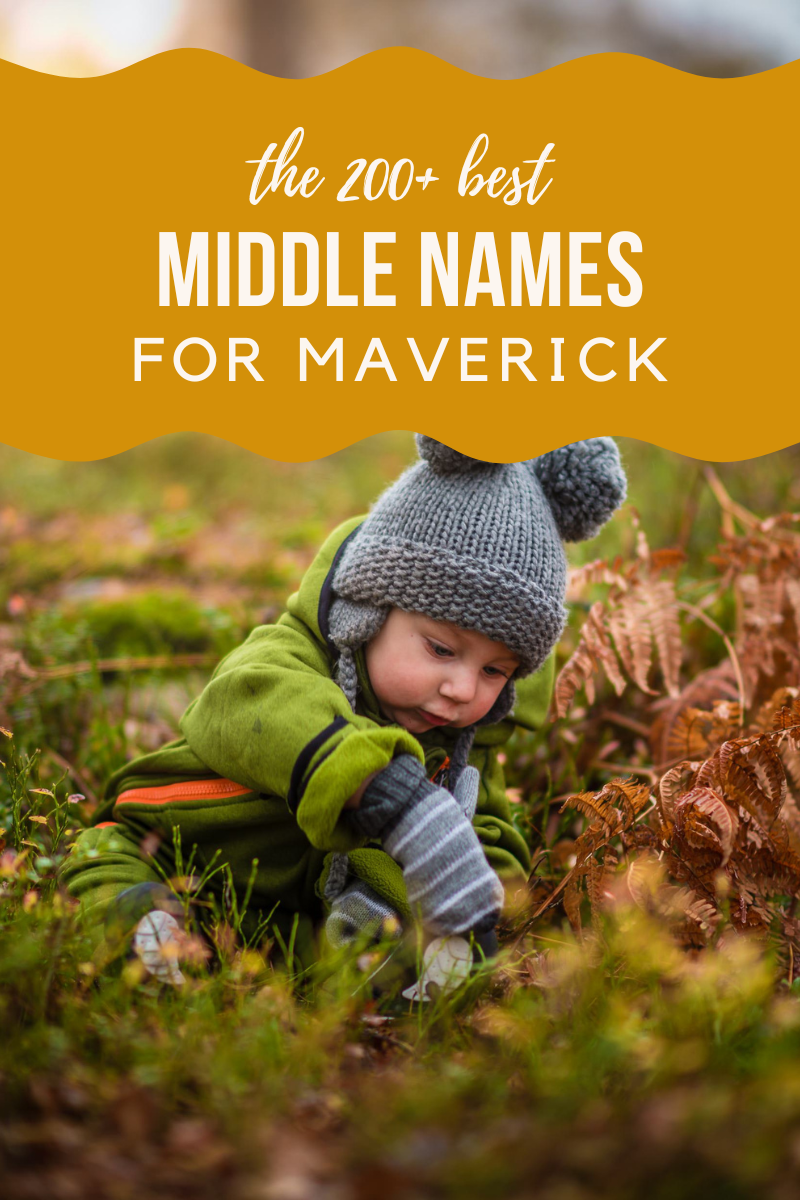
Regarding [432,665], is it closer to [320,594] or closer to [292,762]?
[320,594]

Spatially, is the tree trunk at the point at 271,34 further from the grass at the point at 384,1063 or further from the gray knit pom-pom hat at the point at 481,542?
the gray knit pom-pom hat at the point at 481,542

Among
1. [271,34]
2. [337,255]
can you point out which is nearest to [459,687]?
[337,255]

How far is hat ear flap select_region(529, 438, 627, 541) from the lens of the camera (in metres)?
2.63

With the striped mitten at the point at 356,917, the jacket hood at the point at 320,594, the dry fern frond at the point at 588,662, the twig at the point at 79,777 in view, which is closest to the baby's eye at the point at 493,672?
the dry fern frond at the point at 588,662

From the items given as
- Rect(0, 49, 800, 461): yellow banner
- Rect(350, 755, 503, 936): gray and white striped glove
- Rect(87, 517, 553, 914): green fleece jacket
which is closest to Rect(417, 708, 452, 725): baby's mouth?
Rect(87, 517, 553, 914): green fleece jacket

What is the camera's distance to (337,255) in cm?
277

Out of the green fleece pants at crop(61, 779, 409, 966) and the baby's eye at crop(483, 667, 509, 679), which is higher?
the baby's eye at crop(483, 667, 509, 679)

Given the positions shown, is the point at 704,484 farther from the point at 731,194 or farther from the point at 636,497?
the point at 731,194

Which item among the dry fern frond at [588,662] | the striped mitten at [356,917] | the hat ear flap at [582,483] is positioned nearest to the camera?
the striped mitten at [356,917]

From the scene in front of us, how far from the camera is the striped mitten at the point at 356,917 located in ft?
7.86

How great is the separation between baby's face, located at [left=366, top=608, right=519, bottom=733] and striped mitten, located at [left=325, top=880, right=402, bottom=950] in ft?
1.70

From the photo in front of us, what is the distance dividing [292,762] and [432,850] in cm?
39

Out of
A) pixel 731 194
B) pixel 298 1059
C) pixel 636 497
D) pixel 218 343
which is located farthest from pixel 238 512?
pixel 298 1059

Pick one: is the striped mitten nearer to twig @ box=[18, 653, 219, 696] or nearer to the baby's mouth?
the baby's mouth
